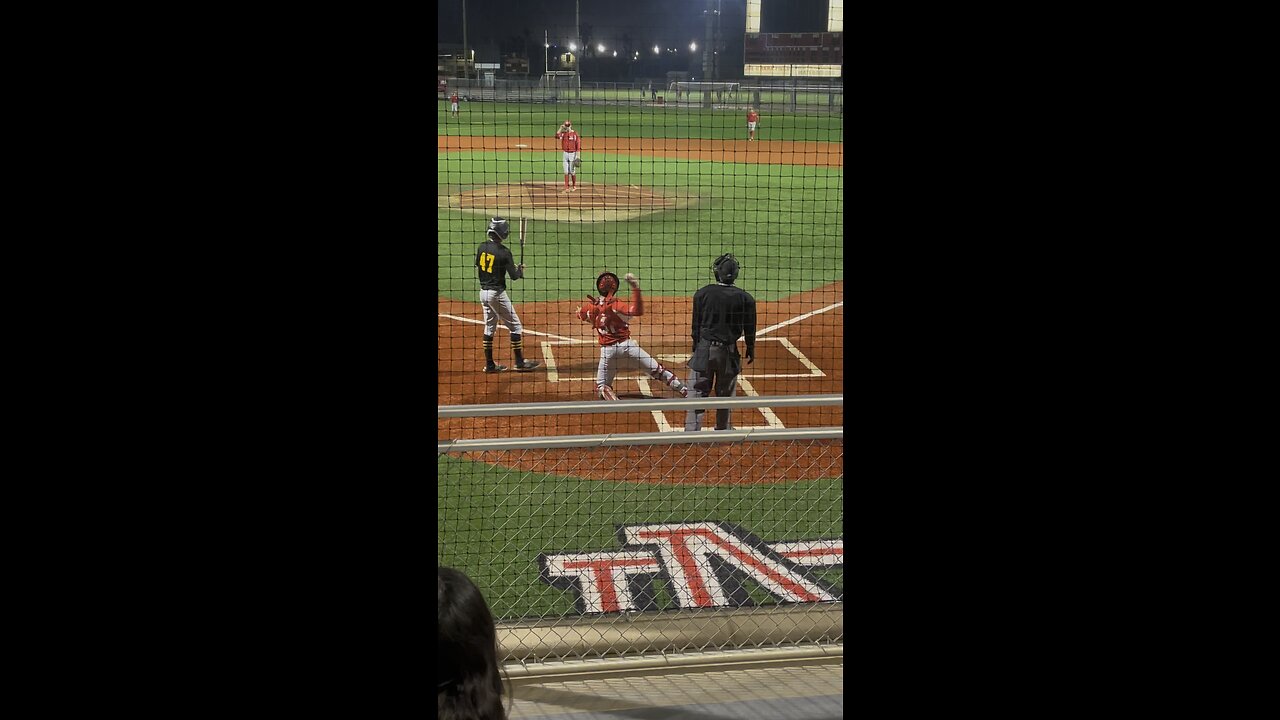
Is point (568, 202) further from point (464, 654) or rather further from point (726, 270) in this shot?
point (464, 654)

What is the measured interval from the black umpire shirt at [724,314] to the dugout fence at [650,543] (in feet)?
2.39

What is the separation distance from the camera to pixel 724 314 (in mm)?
7016

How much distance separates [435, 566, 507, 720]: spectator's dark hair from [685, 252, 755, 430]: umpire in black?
531 cm

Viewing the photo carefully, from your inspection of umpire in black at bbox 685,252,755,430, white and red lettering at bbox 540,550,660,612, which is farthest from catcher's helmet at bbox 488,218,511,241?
white and red lettering at bbox 540,550,660,612

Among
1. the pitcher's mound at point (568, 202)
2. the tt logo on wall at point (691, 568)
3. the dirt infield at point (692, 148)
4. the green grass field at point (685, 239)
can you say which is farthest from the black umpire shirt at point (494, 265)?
the dirt infield at point (692, 148)

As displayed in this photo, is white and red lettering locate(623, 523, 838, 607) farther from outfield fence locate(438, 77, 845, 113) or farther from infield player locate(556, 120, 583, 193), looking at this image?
outfield fence locate(438, 77, 845, 113)

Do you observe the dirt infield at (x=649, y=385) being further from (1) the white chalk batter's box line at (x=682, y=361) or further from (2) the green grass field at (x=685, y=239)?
(2) the green grass field at (x=685, y=239)

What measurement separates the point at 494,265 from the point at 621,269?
4.45 metres

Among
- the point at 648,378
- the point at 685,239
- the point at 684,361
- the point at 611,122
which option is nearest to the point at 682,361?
the point at 684,361

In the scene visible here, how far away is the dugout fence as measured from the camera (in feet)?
13.1
